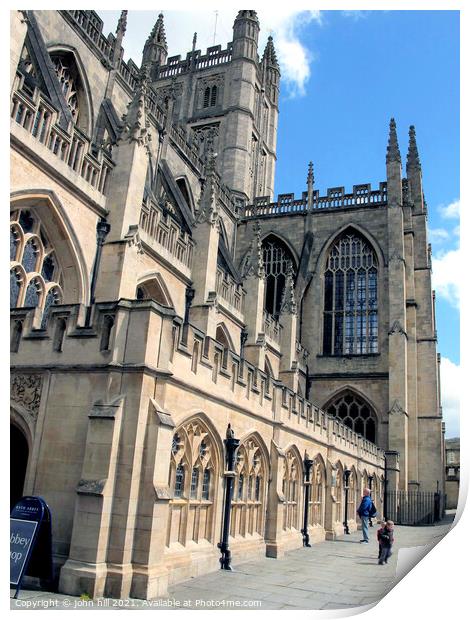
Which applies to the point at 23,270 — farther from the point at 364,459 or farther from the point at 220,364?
the point at 364,459

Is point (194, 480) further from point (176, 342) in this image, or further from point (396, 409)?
point (396, 409)

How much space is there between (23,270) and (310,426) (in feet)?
26.0

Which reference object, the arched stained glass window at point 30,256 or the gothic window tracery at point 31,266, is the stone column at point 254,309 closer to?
the gothic window tracery at point 31,266

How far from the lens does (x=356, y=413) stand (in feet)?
93.2

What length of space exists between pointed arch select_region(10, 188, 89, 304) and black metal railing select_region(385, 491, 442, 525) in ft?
58.3

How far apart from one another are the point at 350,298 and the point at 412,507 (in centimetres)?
1091

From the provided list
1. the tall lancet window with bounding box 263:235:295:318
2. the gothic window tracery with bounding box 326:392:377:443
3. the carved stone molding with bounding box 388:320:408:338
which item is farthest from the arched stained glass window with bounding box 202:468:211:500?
the tall lancet window with bounding box 263:235:295:318

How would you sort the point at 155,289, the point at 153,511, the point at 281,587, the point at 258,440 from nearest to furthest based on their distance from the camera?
the point at 153,511 → the point at 281,587 → the point at 258,440 → the point at 155,289

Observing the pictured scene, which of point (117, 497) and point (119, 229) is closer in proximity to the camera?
point (117, 497)

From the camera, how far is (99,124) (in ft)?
62.5

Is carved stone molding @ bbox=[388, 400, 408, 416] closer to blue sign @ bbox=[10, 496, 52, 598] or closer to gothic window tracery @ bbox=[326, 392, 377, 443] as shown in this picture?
gothic window tracery @ bbox=[326, 392, 377, 443]

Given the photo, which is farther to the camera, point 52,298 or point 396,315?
point 396,315

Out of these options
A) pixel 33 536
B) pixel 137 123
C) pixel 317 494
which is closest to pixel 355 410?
pixel 317 494
